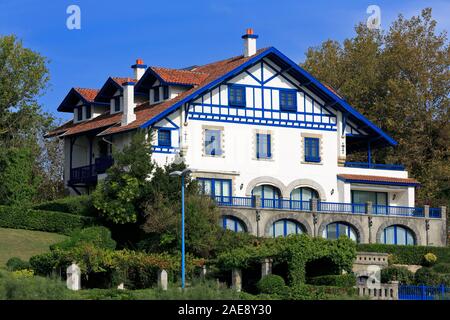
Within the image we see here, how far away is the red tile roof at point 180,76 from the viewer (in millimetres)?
74562

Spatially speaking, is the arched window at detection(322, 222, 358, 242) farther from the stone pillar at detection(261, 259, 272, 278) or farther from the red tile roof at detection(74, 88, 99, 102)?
the red tile roof at detection(74, 88, 99, 102)

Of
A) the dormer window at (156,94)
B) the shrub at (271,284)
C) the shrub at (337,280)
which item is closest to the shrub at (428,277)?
the shrub at (337,280)

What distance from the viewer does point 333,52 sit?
9562 centimetres

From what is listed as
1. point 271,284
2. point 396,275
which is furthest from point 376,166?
point 271,284

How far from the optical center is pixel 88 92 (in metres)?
82.6

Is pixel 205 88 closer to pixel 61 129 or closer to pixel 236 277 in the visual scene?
pixel 61 129

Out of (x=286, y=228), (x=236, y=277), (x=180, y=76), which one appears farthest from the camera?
(x=180, y=76)

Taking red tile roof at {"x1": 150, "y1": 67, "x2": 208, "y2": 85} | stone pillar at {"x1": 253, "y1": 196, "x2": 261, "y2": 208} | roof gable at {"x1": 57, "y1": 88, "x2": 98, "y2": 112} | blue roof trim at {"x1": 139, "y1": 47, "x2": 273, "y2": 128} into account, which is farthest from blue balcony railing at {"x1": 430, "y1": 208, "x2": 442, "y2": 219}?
roof gable at {"x1": 57, "y1": 88, "x2": 98, "y2": 112}

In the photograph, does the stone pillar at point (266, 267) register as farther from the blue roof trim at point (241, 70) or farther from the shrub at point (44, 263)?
the blue roof trim at point (241, 70)

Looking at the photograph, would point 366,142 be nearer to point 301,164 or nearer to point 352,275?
point 301,164

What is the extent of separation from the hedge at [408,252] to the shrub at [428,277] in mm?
4427

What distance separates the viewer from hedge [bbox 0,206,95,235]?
68750 mm

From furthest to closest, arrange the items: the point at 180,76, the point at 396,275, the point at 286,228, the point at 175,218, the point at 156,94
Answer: the point at 156,94
the point at 180,76
the point at 286,228
the point at 175,218
the point at 396,275

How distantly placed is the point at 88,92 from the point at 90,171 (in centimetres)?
734
